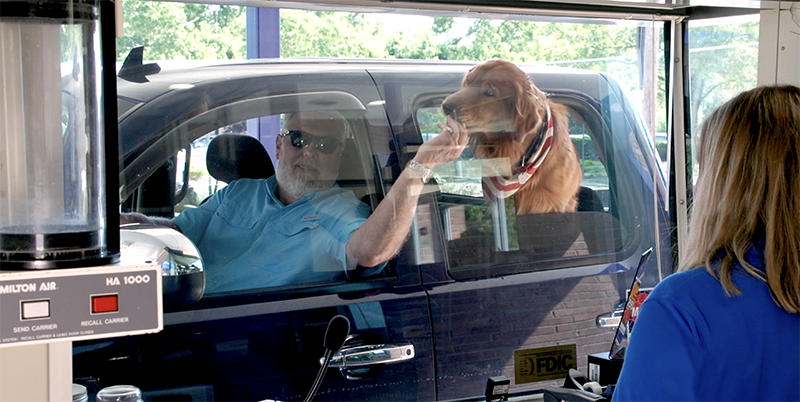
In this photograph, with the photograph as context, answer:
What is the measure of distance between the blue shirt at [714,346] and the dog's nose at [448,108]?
4.04 feet

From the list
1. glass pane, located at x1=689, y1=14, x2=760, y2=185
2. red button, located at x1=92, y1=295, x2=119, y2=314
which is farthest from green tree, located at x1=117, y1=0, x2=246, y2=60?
glass pane, located at x1=689, y1=14, x2=760, y2=185

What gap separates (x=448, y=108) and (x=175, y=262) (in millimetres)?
991

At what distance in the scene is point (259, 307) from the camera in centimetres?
241

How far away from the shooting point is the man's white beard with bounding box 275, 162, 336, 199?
2.51 meters

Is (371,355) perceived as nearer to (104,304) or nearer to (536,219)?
(536,219)

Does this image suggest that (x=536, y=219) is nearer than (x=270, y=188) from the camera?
No

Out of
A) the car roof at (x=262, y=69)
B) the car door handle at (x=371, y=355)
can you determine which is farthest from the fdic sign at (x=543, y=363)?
the car roof at (x=262, y=69)

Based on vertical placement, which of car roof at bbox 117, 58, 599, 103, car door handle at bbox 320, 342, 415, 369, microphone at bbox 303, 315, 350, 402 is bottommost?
car door handle at bbox 320, 342, 415, 369

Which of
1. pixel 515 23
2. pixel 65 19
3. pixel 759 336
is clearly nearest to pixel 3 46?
pixel 65 19

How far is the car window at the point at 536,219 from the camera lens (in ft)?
8.63

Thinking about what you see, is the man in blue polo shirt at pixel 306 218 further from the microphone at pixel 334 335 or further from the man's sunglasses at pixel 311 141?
the microphone at pixel 334 335

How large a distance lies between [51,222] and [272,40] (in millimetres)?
1318

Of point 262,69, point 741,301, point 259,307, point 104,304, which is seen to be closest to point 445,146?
point 262,69

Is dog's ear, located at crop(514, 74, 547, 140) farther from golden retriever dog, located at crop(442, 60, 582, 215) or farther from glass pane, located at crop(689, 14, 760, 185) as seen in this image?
glass pane, located at crop(689, 14, 760, 185)
